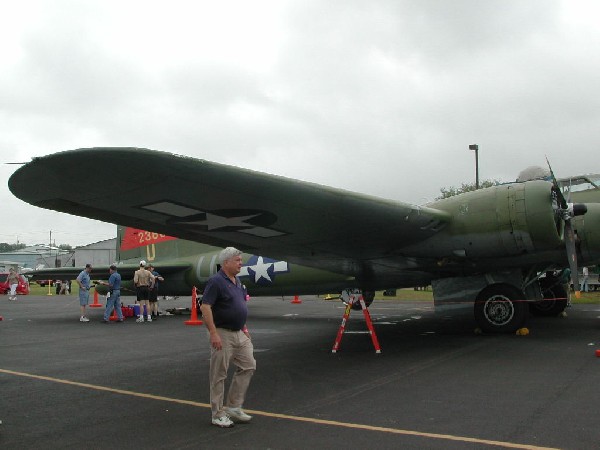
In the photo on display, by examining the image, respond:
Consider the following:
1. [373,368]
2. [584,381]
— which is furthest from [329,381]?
[584,381]

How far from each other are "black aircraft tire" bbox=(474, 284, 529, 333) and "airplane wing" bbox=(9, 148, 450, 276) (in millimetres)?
1878

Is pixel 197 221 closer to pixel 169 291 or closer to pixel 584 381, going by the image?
pixel 584 381

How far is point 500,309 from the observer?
10.0 m

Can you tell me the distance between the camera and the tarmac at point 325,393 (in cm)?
433

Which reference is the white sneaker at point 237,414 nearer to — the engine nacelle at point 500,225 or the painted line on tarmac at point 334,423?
the painted line on tarmac at point 334,423

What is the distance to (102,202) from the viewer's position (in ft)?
19.5

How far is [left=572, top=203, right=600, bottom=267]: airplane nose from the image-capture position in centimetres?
979

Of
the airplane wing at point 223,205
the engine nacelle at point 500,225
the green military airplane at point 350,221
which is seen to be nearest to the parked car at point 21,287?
the green military airplane at point 350,221

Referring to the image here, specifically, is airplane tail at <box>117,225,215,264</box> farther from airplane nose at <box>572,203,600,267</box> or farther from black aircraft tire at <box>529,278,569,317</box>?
airplane nose at <box>572,203,600,267</box>

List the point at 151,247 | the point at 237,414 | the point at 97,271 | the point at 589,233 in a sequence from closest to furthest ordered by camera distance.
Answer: the point at 237,414, the point at 589,233, the point at 97,271, the point at 151,247

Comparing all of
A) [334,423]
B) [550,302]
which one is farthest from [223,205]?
[550,302]

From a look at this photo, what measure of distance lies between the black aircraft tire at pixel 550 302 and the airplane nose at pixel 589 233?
3962 millimetres

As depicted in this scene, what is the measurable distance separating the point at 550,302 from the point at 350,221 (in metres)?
→ 8.59

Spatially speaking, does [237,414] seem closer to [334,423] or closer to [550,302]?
[334,423]
